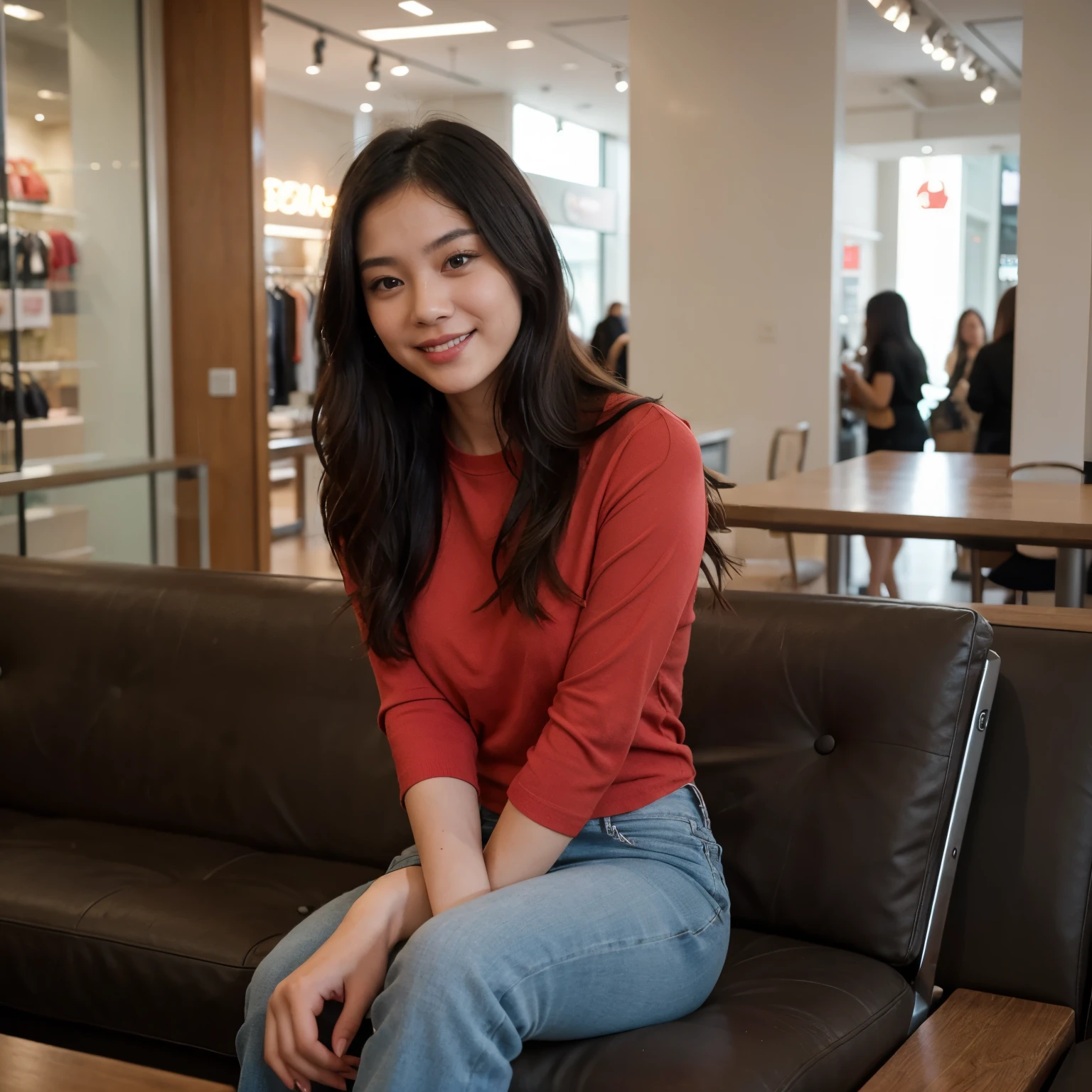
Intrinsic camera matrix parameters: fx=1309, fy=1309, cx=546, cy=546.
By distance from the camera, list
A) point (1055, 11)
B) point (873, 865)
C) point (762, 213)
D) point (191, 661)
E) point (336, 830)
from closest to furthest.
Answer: point (873, 865) → point (336, 830) → point (191, 661) → point (1055, 11) → point (762, 213)

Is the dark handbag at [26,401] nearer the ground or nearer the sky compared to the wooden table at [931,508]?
nearer the sky

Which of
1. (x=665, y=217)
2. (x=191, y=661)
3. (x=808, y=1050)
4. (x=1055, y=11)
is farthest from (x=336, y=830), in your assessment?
(x=665, y=217)

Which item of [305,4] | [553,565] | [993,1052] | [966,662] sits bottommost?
[993,1052]

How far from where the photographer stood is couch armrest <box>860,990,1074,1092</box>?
1.46m

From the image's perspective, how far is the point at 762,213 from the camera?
269 inches

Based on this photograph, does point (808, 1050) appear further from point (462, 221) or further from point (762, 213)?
point (762, 213)

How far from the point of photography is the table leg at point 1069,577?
3.31m

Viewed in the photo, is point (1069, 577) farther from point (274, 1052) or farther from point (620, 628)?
point (274, 1052)

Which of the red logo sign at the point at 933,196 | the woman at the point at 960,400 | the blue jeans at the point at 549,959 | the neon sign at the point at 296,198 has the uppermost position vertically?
the red logo sign at the point at 933,196

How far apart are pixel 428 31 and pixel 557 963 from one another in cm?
820

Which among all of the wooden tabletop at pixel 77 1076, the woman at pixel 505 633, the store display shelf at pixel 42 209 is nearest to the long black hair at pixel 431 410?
the woman at pixel 505 633

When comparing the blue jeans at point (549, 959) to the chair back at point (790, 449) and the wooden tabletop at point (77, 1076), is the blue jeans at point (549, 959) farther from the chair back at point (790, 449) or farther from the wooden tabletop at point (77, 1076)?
the chair back at point (790, 449)

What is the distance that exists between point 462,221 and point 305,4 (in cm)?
703

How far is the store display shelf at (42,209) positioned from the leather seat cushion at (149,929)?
9.30 feet
